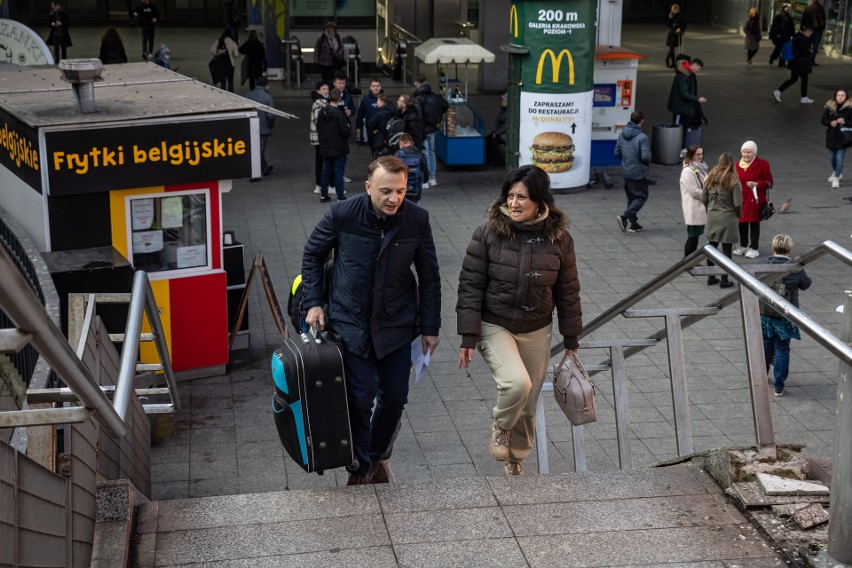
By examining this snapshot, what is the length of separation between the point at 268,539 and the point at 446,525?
70cm

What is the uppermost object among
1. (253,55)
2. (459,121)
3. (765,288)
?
(765,288)

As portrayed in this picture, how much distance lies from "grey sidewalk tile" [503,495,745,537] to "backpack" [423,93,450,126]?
12869 millimetres

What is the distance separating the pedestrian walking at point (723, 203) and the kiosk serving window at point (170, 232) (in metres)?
5.47

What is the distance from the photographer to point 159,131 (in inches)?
368

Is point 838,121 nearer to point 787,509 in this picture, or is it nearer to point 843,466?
point 787,509

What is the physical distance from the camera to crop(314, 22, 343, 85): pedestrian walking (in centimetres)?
2391

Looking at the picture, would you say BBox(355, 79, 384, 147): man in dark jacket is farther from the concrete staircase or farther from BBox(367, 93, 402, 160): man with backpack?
the concrete staircase

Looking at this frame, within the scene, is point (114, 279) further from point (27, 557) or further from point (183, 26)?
point (183, 26)

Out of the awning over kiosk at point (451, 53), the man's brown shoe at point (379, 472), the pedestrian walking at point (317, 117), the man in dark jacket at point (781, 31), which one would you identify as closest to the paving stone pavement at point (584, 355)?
the pedestrian walking at point (317, 117)

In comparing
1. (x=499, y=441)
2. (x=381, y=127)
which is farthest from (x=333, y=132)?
(x=499, y=441)

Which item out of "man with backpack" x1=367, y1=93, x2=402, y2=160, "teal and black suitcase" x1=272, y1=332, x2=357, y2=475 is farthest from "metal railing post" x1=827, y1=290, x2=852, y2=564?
"man with backpack" x1=367, y1=93, x2=402, y2=160

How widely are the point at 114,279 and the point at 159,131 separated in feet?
4.25

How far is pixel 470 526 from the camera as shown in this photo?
459 centimetres

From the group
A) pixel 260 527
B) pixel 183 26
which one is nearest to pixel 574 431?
pixel 260 527
